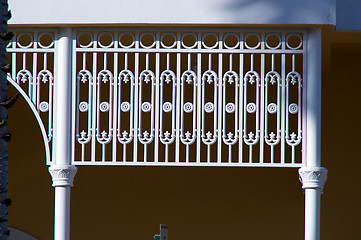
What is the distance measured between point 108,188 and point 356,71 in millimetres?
3137

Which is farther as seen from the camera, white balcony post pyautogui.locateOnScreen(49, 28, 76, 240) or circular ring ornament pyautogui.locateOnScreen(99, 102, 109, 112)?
circular ring ornament pyautogui.locateOnScreen(99, 102, 109, 112)

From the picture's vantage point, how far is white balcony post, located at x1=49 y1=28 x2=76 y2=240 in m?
6.47

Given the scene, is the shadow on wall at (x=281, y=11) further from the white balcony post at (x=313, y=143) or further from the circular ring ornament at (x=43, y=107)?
the circular ring ornament at (x=43, y=107)

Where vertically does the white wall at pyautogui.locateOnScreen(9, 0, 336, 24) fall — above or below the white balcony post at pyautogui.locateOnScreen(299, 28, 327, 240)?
above

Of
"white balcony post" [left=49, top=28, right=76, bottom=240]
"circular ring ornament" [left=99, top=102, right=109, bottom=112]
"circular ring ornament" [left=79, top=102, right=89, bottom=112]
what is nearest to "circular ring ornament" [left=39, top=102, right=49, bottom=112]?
"white balcony post" [left=49, top=28, right=76, bottom=240]

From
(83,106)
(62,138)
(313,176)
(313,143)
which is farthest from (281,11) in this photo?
(62,138)

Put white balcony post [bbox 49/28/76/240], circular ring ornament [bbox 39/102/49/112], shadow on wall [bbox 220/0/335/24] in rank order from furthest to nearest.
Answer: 1. circular ring ornament [bbox 39/102/49/112]
2. white balcony post [bbox 49/28/76/240]
3. shadow on wall [bbox 220/0/335/24]

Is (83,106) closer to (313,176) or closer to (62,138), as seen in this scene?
(62,138)

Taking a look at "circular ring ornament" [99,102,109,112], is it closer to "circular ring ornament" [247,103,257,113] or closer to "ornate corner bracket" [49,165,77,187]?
"ornate corner bracket" [49,165,77,187]

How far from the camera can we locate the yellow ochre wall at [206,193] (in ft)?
28.0

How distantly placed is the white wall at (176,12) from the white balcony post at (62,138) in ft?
0.74

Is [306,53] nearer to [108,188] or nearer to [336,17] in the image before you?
[336,17]

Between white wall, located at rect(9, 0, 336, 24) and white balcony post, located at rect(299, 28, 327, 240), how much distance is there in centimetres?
22

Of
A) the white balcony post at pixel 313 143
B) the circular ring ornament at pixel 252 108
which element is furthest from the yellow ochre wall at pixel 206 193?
the circular ring ornament at pixel 252 108
